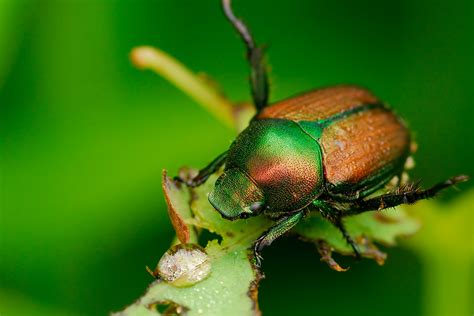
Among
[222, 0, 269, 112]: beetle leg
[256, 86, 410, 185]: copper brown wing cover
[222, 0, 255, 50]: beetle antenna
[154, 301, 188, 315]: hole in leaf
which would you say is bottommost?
[154, 301, 188, 315]: hole in leaf

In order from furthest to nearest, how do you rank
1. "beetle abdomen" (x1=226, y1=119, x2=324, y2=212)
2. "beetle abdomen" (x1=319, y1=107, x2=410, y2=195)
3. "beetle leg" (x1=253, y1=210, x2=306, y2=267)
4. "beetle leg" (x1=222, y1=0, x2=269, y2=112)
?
"beetle leg" (x1=222, y1=0, x2=269, y2=112), "beetle abdomen" (x1=319, y1=107, x2=410, y2=195), "beetle abdomen" (x1=226, y1=119, x2=324, y2=212), "beetle leg" (x1=253, y1=210, x2=306, y2=267)

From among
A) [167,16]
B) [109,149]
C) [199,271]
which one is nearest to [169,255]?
[199,271]

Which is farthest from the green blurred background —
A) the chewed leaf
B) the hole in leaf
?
the hole in leaf

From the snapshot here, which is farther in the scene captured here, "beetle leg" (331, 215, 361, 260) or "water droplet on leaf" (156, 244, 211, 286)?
"beetle leg" (331, 215, 361, 260)

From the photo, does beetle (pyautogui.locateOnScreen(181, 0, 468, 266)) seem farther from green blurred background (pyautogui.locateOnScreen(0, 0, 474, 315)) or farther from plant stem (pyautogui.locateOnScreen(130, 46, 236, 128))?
green blurred background (pyautogui.locateOnScreen(0, 0, 474, 315))

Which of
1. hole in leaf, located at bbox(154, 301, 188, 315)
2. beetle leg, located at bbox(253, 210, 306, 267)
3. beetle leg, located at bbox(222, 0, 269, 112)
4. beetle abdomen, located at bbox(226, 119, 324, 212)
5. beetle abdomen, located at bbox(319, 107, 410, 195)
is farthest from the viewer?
beetle leg, located at bbox(222, 0, 269, 112)

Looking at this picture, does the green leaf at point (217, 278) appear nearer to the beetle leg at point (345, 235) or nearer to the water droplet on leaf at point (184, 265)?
the water droplet on leaf at point (184, 265)

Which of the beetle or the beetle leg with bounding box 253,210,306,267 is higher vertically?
the beetle
